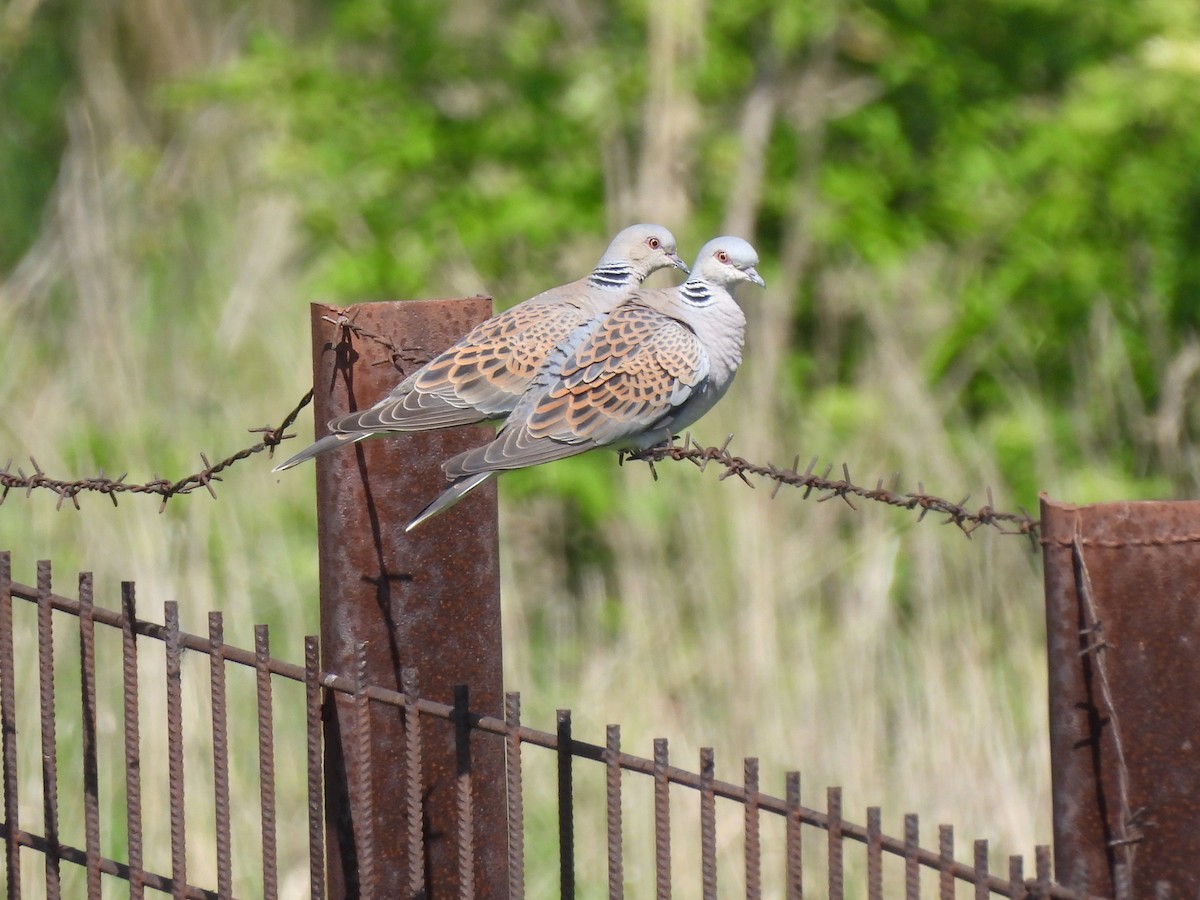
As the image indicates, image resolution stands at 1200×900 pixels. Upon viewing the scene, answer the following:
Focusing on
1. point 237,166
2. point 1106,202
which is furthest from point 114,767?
point 237,166

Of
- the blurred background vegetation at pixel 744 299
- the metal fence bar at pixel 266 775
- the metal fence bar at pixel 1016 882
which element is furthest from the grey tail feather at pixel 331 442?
the blurred background vegetation at pixel 744 299

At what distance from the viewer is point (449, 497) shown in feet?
8.43

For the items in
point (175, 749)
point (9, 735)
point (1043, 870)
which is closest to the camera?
point (1043, 870)

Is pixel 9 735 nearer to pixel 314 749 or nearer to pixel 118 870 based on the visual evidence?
pixel 118 870

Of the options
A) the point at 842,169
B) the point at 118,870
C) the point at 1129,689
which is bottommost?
the point at 118,870

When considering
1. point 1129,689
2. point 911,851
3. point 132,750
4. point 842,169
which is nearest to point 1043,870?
point 911,851

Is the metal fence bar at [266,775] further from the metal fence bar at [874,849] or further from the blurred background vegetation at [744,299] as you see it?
the blurred background vegetation at [744,299]

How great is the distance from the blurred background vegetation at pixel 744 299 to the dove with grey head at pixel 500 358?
1.37 m

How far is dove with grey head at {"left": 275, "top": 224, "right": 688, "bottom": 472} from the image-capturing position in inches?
101

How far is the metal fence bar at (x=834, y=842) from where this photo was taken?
1.94m

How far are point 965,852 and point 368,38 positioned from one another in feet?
14.3

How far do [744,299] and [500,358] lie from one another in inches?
144

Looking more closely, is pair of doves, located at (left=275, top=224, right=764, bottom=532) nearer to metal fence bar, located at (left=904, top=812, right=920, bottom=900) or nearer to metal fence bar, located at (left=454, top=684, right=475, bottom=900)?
metal fence bar, located at (left=454, top=684, right=475, bottom=900)

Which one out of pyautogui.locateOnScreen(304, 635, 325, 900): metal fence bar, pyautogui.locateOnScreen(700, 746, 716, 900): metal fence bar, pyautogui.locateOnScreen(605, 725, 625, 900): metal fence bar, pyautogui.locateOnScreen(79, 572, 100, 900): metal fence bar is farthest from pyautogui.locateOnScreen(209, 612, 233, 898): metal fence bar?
pyautogui.locateOnScreen(700, 746, 716, 900): metal fence bar
